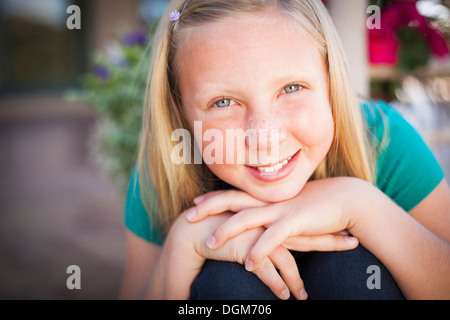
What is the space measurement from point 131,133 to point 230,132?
5.10 feet

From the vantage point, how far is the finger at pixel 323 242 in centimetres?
112

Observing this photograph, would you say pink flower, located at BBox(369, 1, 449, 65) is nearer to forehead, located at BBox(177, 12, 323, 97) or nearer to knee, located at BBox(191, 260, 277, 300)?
forehead, located at BBox(177, 12, 323, 97)

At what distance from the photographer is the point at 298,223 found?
3.61 ft

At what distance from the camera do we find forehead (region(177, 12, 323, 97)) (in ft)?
3.45

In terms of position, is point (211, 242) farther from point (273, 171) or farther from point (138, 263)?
point (138, 263)

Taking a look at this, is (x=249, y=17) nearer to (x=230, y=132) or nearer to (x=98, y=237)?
(x=230, y=132)

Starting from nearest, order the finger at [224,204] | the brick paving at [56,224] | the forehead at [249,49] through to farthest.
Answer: the forehead at [249,49], the finger at [224,204], the brick paving at [56,224]

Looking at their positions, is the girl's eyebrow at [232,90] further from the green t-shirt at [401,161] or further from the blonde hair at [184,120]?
the green t-shirt at [401,161]

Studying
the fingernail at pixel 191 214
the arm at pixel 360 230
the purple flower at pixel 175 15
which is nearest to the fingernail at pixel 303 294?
the arm at pixel 360 230

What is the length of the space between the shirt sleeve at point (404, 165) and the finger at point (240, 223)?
1.30 feet

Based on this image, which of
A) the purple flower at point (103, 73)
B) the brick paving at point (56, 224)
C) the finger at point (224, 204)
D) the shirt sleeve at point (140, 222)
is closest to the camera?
the finger at point (224, 204)

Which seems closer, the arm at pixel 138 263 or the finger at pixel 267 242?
the finger at pixel 267 242

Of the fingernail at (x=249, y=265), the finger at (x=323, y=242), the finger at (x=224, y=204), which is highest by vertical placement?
the finger at (x=224, y=204)
